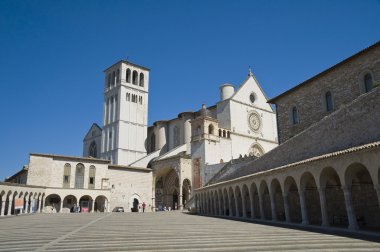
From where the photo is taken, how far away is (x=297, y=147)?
19.9 m

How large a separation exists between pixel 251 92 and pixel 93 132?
112 feet

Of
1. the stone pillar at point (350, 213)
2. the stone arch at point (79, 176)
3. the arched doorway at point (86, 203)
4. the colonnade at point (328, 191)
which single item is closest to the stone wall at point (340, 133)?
the colonnade at point (328, 191)

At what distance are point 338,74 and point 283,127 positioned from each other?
7.15m

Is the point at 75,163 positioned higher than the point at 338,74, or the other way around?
the point at 338,74

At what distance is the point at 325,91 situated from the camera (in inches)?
942

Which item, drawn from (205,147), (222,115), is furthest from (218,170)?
(222,115)

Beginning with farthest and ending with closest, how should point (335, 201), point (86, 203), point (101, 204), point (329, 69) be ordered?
point (101, 204) < point (86, 203) < point (329, 69) < point (335, 201)

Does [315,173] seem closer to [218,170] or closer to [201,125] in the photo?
[218,170]

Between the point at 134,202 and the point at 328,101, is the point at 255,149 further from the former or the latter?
the point at 328,101

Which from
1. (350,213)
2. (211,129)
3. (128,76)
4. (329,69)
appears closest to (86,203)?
(211,129)

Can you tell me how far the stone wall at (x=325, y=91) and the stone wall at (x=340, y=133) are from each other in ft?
14.8

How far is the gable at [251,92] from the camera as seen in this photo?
164ft

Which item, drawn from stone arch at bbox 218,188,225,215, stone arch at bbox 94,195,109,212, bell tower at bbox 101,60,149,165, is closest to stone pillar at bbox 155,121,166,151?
bell tower at bbox 101,60,149,165

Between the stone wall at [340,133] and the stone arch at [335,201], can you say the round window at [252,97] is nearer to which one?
the stone wall at [340,133]
